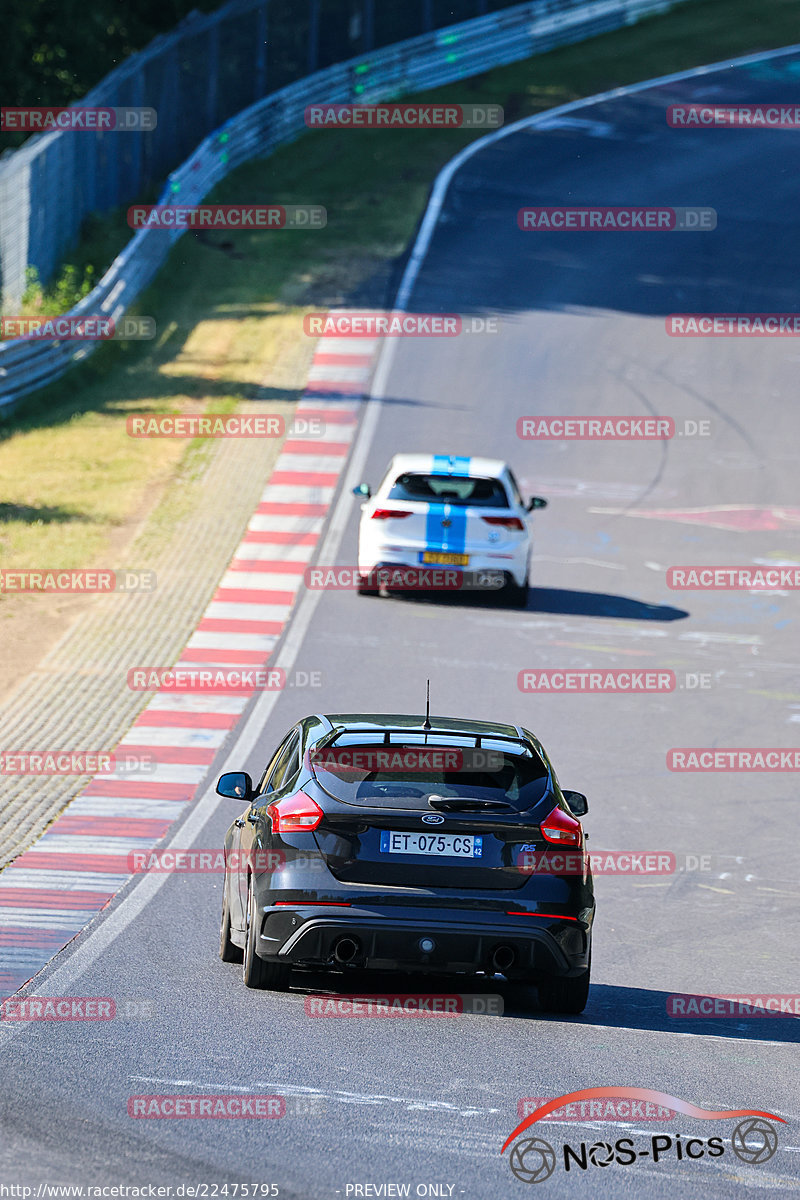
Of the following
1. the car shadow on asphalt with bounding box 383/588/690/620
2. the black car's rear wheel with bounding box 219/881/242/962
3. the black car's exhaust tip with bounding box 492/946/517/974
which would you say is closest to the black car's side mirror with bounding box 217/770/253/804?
the black car's rear wheel with bounding box 219/881/242/962

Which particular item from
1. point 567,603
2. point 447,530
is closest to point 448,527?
point 447,530

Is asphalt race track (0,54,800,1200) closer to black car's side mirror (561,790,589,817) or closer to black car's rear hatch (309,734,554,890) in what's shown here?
black car's rear hatch (309,734,554,890)

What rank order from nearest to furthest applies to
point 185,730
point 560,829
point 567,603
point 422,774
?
point 560,829 → point 422,774 → point 185,730 → point 567,603

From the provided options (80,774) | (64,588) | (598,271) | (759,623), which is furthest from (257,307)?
(80,774)

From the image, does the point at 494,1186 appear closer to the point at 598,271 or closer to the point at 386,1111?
the point at 386,1111

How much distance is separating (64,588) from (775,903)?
11.7m

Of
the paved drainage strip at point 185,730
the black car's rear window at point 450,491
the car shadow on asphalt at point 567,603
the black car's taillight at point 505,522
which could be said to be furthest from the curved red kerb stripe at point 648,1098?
the black car's rear window at point 450,491

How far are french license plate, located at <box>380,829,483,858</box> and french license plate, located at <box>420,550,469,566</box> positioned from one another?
40.4ft

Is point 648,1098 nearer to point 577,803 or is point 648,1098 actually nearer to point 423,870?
point 423,870

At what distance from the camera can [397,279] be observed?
35031mm

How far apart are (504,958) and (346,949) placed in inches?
30.4

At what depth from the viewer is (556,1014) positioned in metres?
9.09

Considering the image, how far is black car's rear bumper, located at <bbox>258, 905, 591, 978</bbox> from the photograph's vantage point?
8.41m

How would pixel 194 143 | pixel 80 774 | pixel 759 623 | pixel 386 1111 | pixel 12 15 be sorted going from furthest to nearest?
pixel 194 143 < pixel 12 15 < pixel 759 623 < pixel 80 774 < pixel 386 1111
